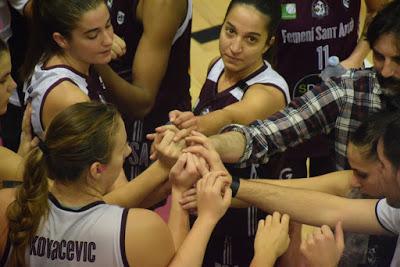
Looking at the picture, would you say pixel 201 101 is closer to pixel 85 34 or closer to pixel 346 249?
pixel 85 34

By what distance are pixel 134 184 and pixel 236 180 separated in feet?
1.23

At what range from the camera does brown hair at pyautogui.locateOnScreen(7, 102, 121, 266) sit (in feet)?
6.61

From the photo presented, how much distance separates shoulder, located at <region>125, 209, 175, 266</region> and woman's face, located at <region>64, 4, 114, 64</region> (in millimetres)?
947

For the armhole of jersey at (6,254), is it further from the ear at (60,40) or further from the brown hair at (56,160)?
the ear at (60,40)

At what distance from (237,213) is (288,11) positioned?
1.25m

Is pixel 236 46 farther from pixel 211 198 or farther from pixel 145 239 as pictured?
pixel 145 239

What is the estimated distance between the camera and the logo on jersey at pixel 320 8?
3.66m

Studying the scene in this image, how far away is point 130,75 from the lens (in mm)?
3281

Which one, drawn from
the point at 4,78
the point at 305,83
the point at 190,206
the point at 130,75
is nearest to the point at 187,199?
the point at 190,206

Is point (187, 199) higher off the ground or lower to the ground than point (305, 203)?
higher

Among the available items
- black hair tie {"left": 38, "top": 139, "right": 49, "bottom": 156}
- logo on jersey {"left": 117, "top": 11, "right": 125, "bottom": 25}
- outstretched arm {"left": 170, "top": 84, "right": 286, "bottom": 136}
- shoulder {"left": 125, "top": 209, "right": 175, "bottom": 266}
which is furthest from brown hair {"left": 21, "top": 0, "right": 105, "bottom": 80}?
shoulder {"left": 125, "top": 209, "right": 175, "bottom": 266}

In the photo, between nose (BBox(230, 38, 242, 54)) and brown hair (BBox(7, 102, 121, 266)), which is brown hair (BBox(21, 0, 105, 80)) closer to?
nose (BBox(230, 38, 242, 54))

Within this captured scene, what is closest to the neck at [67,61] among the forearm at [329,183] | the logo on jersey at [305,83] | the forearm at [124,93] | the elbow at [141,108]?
the forearm at [124,93]

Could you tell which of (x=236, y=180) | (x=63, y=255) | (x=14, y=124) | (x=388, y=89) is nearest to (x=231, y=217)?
(x=236, y=180)
